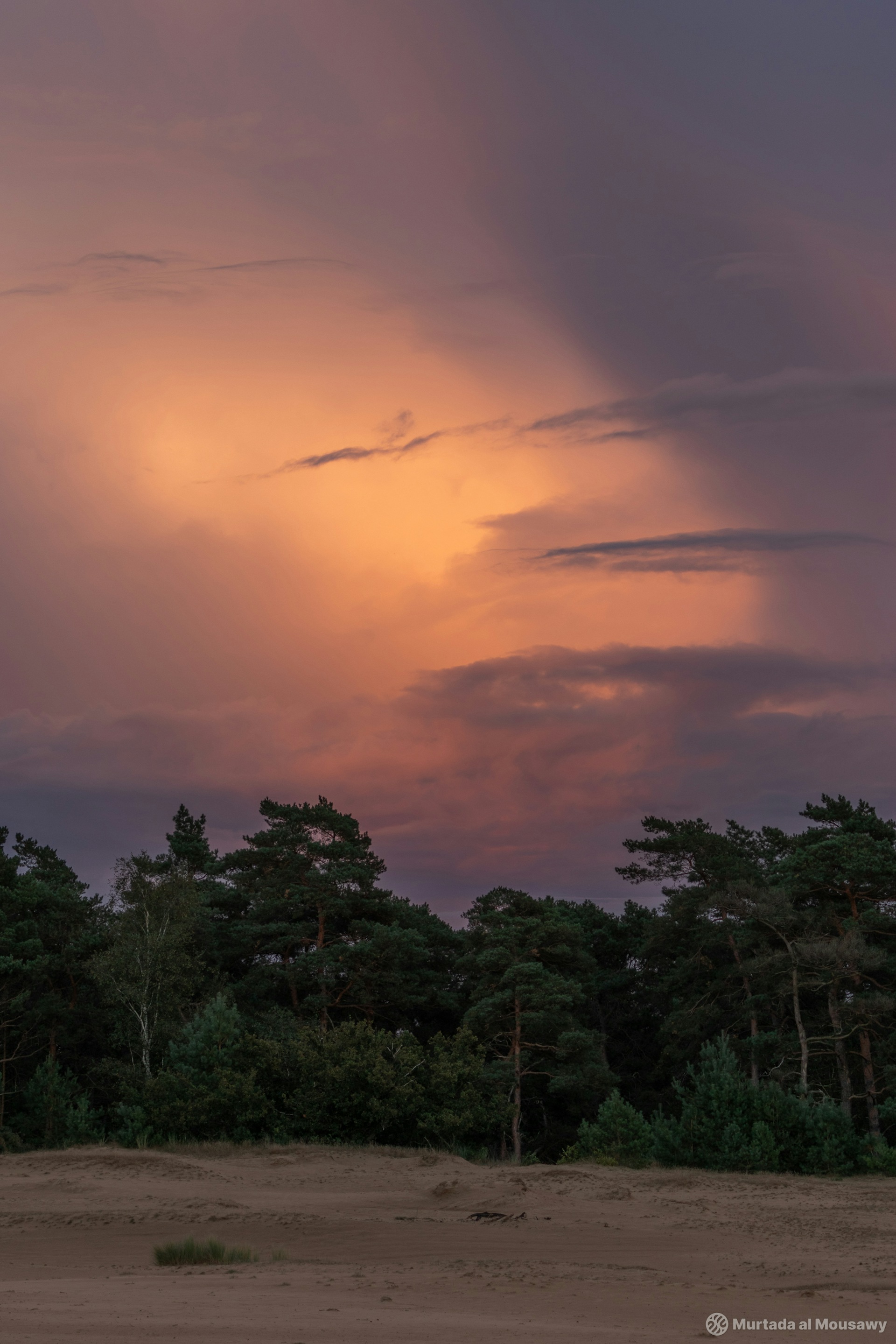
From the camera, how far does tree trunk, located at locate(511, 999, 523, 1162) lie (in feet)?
141

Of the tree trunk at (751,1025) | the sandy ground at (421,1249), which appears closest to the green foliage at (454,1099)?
the sandy ground at (421,1249)

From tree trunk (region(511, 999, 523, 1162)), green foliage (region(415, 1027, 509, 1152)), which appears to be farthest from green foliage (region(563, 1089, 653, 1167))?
tree trunk (region(511, 999, 523, 1162))

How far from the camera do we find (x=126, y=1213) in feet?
69.3

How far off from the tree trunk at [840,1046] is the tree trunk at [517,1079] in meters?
12.1

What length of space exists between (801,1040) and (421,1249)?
25.6 meters

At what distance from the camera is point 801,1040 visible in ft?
129

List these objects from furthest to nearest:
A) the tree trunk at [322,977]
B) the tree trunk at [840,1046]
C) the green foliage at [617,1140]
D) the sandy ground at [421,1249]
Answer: the tree trunk at [322,977] → the tree trunk at [840,1046] → the green foliage at [617,1140] → the sandy ground at [421,1249]

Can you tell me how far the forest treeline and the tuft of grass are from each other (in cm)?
1433

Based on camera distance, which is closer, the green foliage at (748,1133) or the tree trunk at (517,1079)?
the green foliage at (748,1133)

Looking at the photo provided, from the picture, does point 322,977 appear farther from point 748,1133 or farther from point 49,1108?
point 748,1133

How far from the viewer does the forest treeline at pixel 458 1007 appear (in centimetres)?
3431

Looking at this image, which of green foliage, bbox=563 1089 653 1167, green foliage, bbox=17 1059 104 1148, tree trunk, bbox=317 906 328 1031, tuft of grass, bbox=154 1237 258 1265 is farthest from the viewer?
tree trunk, bbox=317 906 328 1031

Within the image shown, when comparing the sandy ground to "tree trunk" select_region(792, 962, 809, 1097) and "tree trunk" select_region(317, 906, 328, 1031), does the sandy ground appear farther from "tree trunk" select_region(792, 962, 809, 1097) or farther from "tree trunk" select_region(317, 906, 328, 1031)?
"tree trunk" select_region(317, 906, 328, 1031)

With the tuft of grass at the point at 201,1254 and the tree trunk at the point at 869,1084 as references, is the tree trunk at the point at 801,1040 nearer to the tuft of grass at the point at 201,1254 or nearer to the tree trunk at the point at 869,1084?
the tree trunk at the point at 869,1084
